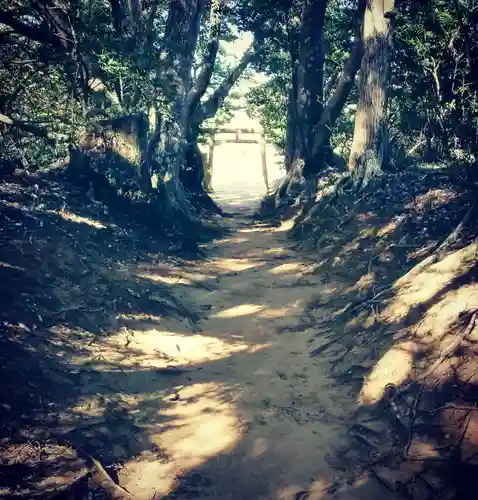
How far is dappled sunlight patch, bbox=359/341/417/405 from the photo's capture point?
422 cm

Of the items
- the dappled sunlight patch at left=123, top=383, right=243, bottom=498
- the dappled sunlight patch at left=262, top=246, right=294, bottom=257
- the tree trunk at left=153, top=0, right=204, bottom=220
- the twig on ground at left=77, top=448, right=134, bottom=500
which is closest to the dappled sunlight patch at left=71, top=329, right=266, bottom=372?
the dappled sunlight patch at left=123, top=383, right=243, bottom=498

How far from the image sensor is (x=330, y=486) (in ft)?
10.8

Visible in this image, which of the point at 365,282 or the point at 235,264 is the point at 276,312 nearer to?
the point at 365,282

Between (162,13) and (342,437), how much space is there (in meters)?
15.4

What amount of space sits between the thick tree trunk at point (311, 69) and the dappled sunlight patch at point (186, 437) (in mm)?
11911

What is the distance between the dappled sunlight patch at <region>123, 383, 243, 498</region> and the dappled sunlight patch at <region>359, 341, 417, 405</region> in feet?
4.31

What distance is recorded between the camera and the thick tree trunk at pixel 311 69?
13859 millimetres

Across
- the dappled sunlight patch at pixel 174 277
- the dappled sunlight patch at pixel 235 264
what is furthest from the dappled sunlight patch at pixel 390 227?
the dappled sunlight patch at pixel 174 277

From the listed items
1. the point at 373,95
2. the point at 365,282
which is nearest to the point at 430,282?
the point at 365,282

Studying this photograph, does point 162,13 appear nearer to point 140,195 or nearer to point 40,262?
point 140,195

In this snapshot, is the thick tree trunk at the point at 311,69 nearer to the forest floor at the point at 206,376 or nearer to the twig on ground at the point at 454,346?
the forest floor at the point at 206,376

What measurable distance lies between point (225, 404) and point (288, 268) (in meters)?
5.53

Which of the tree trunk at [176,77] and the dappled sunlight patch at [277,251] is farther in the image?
the dappled sunlight patch at [277,251]

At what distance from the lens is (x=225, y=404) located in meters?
4.48
